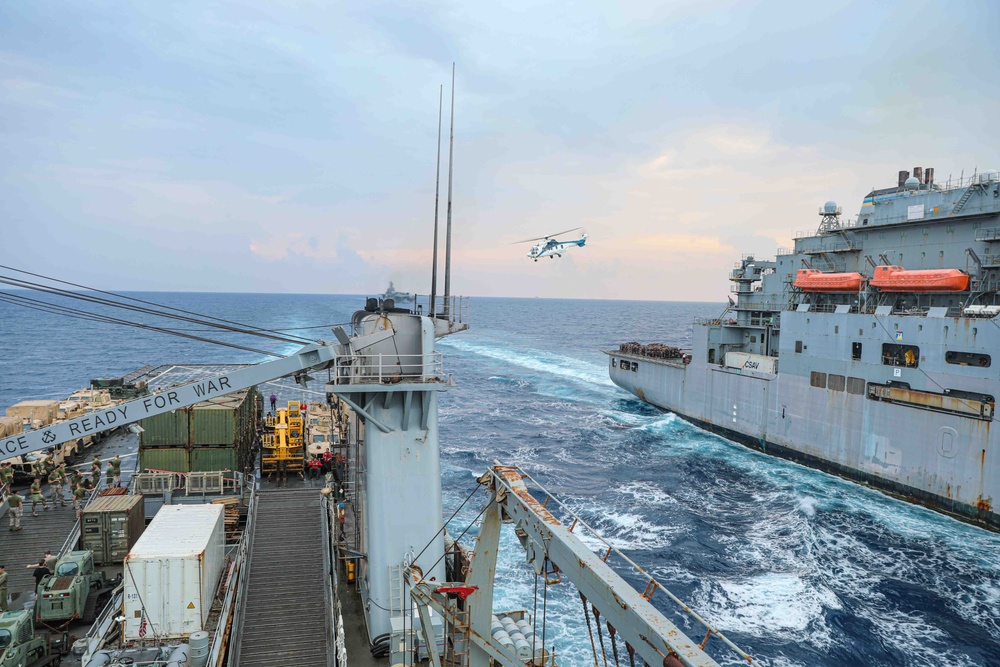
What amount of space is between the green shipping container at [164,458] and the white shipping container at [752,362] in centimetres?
4020

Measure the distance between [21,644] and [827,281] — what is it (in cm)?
4762

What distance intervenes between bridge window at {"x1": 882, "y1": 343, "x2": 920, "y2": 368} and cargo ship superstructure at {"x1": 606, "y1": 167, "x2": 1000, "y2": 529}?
66 millimetres

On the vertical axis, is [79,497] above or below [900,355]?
below

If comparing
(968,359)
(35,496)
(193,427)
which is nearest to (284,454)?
(193,427)

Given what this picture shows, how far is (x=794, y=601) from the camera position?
2511 cm

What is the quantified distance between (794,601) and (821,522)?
10.1 m

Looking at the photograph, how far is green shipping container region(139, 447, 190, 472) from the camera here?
2562 centimetres

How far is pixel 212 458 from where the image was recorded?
85.3 feet

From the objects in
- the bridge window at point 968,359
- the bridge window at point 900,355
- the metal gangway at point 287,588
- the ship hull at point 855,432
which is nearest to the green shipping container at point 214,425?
the metal gangway at point 287,588

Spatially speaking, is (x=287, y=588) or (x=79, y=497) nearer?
(x=287, y=588)

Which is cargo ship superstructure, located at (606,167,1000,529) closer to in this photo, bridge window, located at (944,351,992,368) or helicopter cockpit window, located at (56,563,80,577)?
bridge window, located at (944,351,992,368)

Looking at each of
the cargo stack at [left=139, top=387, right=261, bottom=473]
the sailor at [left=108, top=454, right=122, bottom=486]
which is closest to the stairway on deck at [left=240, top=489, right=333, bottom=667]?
the cargo stack at [left=139, top=387, right=261, bottom=473]

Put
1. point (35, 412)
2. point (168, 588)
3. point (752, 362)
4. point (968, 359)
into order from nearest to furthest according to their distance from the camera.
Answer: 1. point (168, 588)
2. point (968, 359)
3. point (35, 412)
4. point (752, 362)

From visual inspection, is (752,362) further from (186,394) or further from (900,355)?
(186,394)
